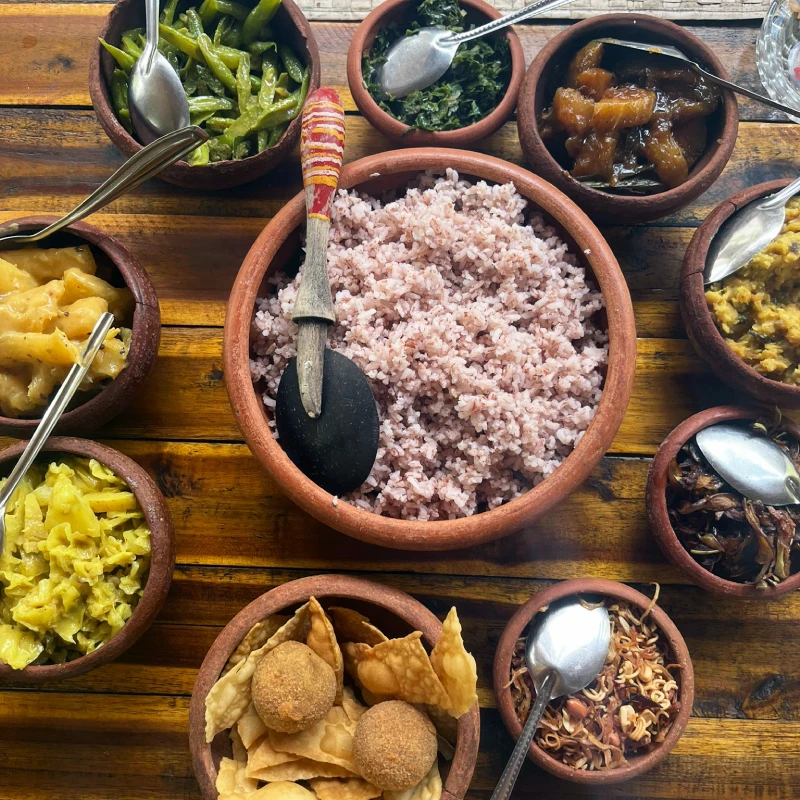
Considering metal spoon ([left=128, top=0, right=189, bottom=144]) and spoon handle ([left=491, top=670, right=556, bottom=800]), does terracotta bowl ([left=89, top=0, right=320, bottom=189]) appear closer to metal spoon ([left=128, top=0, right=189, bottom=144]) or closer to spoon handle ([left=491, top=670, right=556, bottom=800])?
metal spoon ([left=128, top=0, right=189, bottom=144])

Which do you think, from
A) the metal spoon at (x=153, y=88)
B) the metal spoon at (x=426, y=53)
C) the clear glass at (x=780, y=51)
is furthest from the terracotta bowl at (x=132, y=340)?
the clear glass at (x=780, y=51)

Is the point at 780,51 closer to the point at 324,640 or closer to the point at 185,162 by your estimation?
the point at 185,162

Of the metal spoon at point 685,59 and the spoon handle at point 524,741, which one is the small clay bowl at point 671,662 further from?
the metal spoon at point 685,59

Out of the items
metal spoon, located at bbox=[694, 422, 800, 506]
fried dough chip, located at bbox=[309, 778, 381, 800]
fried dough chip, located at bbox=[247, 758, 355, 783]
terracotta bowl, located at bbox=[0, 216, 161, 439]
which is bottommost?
fried dough chip, located at bbox=[309, 778, 381, 800]

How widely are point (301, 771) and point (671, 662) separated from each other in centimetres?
95

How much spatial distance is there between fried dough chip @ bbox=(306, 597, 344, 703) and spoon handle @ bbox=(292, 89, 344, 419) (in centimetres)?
46

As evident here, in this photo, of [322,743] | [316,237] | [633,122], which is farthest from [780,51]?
[322,743]

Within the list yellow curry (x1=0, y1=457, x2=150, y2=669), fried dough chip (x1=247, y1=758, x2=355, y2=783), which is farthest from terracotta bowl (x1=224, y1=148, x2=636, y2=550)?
fried dough chip (x1=247, y1=758, x2=355, y2=783)

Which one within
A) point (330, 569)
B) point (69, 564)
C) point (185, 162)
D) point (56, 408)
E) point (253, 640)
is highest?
point (185, 162)

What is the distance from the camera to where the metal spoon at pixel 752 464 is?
5.59 feet

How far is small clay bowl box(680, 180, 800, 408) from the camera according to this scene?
1.70 metres

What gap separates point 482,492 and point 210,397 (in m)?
0.85

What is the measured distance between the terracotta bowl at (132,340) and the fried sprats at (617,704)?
1.22 metres

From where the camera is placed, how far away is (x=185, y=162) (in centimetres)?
177
